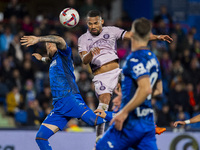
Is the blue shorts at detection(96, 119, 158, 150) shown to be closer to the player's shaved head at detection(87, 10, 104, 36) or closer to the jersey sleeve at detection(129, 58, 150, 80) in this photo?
the jersey sleeve at detection(129, 58, 150, 80)

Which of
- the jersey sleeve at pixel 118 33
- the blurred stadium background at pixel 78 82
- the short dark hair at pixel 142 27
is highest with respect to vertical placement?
the short dark hair at pixel 142 27

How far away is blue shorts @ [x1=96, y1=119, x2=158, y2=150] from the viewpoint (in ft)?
15.6

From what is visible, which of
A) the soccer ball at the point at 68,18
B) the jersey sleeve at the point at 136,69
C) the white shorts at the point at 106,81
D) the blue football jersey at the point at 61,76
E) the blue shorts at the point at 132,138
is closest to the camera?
the jersey sleeve at the point at 136,69

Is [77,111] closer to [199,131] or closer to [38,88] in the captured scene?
[199,131]

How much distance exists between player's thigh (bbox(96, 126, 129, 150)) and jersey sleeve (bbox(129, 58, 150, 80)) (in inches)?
27.6

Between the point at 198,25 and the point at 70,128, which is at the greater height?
the point at 198,25

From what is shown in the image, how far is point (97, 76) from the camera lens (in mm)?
7199

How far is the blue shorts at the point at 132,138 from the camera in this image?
4766 mm

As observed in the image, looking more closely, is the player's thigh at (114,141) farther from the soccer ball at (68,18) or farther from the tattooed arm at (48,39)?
the soccer ball at (68,18)

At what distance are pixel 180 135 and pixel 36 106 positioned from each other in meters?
4.16

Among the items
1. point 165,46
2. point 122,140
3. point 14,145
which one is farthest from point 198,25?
point 122,140

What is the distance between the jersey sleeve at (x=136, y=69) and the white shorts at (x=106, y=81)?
246cm

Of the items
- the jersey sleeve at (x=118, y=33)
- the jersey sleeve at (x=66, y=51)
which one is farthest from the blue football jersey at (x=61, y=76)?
the jersey sleeve at (x=118, y=33)

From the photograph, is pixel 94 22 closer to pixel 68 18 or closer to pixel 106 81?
pixel 68 18
